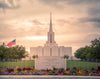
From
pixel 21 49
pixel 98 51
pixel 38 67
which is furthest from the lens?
pixel 21 49

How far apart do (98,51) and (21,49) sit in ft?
121

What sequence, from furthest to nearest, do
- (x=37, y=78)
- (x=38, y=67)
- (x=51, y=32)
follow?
(x=51, y=32) → (x=38, y=67) → (x=37, y=78)

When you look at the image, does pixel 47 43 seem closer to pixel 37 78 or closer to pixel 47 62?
pixel 47 62

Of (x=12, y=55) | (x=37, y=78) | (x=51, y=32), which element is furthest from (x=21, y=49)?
(x=37, y=78)

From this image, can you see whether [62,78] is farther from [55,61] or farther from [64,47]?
[64,47]

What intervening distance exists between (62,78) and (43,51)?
287 ft

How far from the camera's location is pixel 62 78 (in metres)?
15.9

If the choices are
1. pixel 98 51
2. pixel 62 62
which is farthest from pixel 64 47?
pixel 62 62

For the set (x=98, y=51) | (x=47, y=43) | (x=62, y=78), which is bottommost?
(x=62, y=78)

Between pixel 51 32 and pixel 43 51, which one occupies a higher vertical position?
pixel 51 32

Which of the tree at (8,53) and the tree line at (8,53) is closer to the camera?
the tree at (8,53)

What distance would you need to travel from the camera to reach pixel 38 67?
80.2ft

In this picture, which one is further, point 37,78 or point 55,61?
point 55,61

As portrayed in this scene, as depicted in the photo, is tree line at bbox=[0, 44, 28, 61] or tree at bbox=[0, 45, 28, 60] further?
tree line at bbox=[0, 44, 28, 61]
